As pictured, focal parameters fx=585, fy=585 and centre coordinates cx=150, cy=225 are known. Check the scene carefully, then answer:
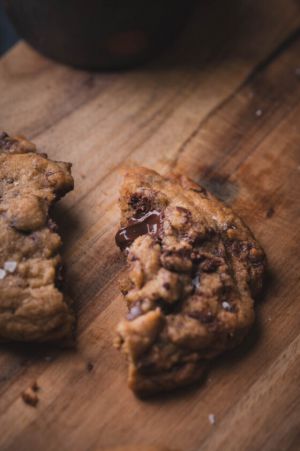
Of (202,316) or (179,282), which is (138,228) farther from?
(202,316)

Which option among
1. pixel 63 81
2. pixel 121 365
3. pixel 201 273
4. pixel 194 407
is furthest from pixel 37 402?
pixel 63 81

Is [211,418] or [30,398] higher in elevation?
[211,418]

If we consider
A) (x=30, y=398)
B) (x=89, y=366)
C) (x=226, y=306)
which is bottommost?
(x=30, y=398)

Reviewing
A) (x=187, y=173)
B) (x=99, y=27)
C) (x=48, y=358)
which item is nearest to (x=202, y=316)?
(x=48, y=358)

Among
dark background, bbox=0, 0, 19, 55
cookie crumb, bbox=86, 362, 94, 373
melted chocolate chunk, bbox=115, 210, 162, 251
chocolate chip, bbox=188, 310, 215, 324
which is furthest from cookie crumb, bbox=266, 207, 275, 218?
dark background, bbox=0, 0, 19, 55

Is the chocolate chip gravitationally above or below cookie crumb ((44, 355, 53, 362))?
above

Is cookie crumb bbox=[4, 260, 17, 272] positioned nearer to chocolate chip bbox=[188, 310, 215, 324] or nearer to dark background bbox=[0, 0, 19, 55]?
chocolate chip bbox=[188, 310, 215, 324]
